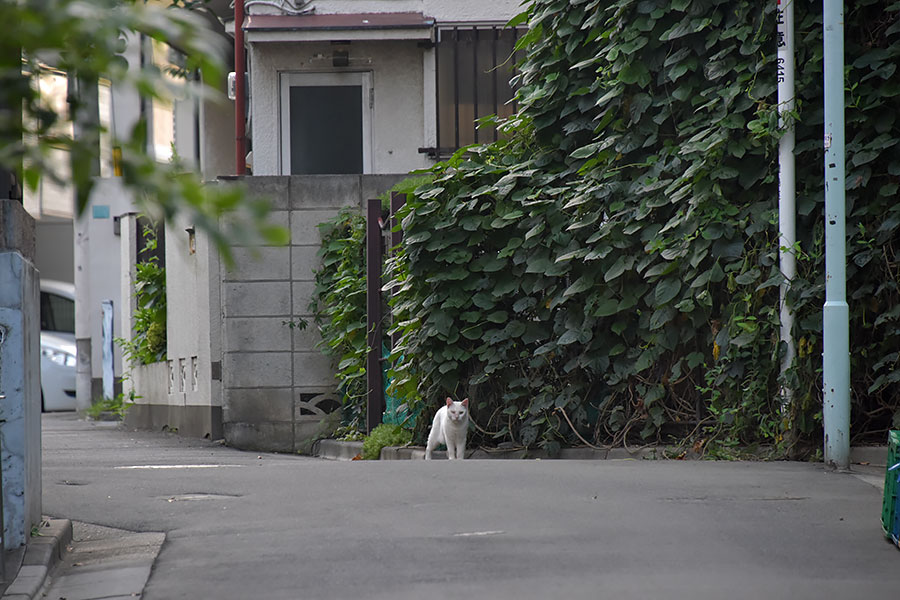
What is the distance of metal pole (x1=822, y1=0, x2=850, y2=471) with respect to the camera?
24.0ft

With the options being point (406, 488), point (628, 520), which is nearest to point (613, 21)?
point (406, 488)

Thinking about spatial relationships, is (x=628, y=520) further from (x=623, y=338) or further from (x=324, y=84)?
(x=324, y=84)

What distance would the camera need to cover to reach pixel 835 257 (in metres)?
7.36

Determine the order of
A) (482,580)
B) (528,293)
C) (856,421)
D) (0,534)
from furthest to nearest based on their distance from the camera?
(528,293), (856,421), (0,534), (482,580)

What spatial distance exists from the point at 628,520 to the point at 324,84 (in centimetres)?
1154

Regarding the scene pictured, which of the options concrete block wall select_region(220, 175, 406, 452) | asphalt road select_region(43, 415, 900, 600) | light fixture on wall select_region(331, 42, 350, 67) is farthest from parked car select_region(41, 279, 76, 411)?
asphalt road select_region(43, 415, 900, 600)

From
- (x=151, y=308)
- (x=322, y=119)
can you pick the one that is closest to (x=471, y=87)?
(x=322, y=119)

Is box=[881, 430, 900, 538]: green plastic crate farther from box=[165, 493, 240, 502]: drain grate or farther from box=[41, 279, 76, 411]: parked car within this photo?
box=[41, 279, 76, 411]: parked car

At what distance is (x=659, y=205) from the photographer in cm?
848

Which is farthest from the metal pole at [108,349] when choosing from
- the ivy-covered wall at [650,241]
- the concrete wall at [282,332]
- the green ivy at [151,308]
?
the ivy-covered wall at [650,241]

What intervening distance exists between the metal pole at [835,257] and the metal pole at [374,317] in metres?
4.76

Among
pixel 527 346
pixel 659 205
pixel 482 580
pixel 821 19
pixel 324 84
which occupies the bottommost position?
pixel 482 580

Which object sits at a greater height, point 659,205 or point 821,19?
point 821,19

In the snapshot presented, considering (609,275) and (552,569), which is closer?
(552,569)
